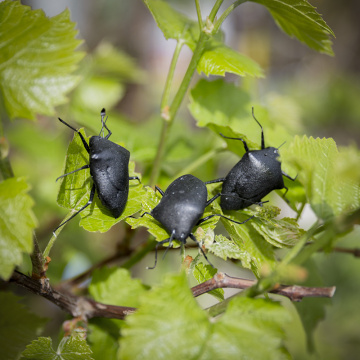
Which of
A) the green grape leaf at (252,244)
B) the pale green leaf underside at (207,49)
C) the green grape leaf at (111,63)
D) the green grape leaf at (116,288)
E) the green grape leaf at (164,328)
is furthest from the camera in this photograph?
the green grape leaf at (111,63)

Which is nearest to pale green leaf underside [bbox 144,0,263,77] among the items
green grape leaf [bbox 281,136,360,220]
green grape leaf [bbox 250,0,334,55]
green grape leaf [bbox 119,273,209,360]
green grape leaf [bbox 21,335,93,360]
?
green grape leaf [bbox 250,0,334,55]

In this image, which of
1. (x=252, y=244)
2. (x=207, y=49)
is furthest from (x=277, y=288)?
(x=207, y=49)

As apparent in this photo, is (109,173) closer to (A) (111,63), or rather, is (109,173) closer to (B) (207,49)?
(B) (207,49)

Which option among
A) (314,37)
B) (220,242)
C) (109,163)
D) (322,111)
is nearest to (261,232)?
(220,242)

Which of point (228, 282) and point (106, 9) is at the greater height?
point (106, 9)

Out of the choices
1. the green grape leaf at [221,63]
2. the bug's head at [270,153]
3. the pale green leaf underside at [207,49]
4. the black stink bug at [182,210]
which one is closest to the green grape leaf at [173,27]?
the pale green leaf underside at [207,49]

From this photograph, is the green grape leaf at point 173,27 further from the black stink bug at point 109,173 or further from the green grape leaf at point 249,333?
the green grape leaf at point 249,333

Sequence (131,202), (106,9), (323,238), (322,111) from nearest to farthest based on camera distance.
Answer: (323,238)
(131,202)
(322,111)
(106,9)

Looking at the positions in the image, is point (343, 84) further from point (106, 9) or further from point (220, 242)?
point (220, 242)
